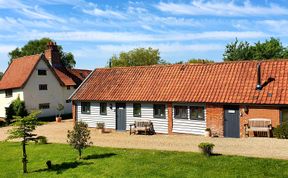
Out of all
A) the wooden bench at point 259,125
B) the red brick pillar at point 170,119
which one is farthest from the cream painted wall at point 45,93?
the wooden bench at point 259,125

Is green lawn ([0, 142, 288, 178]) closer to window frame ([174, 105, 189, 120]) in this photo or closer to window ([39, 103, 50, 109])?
window frame ([174, 105, 189, 120])

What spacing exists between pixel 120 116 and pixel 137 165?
13085 millimetres

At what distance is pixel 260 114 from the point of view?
23562mm

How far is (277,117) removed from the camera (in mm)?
22938

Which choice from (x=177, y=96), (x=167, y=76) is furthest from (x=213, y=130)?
(x=167, y=76)

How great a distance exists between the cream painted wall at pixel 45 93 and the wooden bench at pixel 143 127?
21875 mm

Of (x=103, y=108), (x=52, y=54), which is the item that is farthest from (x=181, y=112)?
(x=52, y=54)

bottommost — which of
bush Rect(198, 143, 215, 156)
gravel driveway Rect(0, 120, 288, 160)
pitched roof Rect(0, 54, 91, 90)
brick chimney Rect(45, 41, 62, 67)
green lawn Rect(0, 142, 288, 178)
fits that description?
green lawn Rect(0, 142, 288, 178)

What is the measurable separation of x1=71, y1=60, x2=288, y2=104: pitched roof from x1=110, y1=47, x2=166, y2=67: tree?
41464 mm

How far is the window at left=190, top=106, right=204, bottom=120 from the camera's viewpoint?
85.3ft

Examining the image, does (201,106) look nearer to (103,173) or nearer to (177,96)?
(177,96)

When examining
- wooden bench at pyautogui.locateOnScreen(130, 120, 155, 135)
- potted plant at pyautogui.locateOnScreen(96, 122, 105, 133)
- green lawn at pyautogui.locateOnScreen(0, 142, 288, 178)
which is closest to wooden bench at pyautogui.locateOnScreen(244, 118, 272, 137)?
green lawn at pyautogui.locateOnScreen(0, 142, 288, 178)

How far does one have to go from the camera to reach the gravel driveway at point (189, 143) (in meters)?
19.0

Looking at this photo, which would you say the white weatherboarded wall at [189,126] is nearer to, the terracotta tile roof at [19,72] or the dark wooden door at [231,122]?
the dark wooden door at [231,122]
